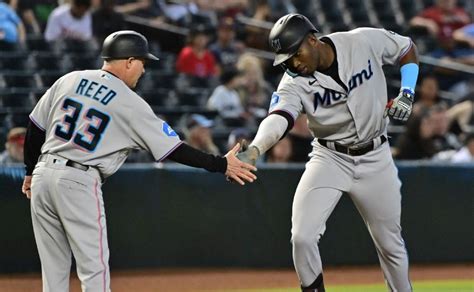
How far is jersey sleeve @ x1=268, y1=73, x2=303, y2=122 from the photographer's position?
6258 millimetres

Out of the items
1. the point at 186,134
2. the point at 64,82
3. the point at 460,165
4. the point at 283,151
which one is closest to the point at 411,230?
the point at 460,165

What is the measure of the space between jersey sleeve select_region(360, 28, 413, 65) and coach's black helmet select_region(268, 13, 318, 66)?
1.75 ft

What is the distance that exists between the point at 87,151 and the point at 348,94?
66.5 inches

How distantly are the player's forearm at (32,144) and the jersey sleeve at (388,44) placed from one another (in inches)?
83.6

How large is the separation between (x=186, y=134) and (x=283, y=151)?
1.04 metres

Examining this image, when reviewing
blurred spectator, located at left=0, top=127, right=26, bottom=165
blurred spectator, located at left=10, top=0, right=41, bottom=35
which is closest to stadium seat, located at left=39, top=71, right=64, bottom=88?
blurred spectator, located at left=10, top=0, right=41, bottom=35

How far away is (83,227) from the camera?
5668 mm

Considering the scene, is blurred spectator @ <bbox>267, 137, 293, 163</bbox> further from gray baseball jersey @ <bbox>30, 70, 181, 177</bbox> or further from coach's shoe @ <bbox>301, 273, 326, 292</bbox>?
gray baseball jersey @ <bbox>30, 70, 181, 177</bbox>

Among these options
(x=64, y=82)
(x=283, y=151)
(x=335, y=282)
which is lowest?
(x=335, y=282)

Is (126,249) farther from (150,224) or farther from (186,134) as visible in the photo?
(186,134)

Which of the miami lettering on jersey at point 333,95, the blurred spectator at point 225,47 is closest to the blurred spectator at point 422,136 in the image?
the blurred spectator at point 225,47

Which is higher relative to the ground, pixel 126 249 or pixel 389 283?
pixel 389 283

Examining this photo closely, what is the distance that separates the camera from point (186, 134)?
10.6m

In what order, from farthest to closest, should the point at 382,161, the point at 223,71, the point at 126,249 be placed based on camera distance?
the point at 223,71 → the point at 126,249 → the point at 382,161
